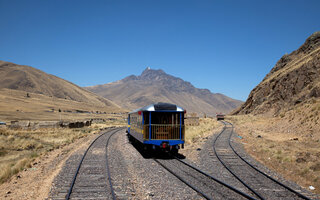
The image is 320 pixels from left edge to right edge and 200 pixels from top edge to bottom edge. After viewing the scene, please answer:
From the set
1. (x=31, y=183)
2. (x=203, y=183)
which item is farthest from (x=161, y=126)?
(x=31, y=183)

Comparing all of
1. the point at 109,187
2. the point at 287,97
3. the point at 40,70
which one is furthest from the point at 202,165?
the point at 40,70

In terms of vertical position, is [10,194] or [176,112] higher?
[176,112]

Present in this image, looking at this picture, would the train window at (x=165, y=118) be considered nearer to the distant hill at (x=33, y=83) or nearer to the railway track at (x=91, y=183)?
the railway track at (x=91, y=183)

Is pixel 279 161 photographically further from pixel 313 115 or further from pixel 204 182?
pixel 313 115

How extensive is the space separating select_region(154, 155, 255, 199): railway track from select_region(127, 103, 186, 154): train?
91.9 inches

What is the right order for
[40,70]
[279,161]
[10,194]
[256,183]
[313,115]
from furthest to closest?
[40,70] → [313,115] → [279,161] → [256,183] → [10,194]

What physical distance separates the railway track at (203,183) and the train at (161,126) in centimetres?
233

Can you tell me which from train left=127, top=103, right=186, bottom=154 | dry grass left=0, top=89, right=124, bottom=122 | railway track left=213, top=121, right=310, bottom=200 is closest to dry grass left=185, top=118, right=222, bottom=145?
train left=127, top=103, right=186, bottom=154

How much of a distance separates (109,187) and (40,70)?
210 m

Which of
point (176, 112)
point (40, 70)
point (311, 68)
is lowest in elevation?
point (176, 112)

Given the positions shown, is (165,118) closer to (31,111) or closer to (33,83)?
(31,111)

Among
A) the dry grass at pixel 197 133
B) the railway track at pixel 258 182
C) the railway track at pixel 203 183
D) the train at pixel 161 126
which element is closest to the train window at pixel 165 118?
the train at pixel 161 126

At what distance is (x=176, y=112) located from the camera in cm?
1570

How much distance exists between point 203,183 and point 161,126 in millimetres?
6378
